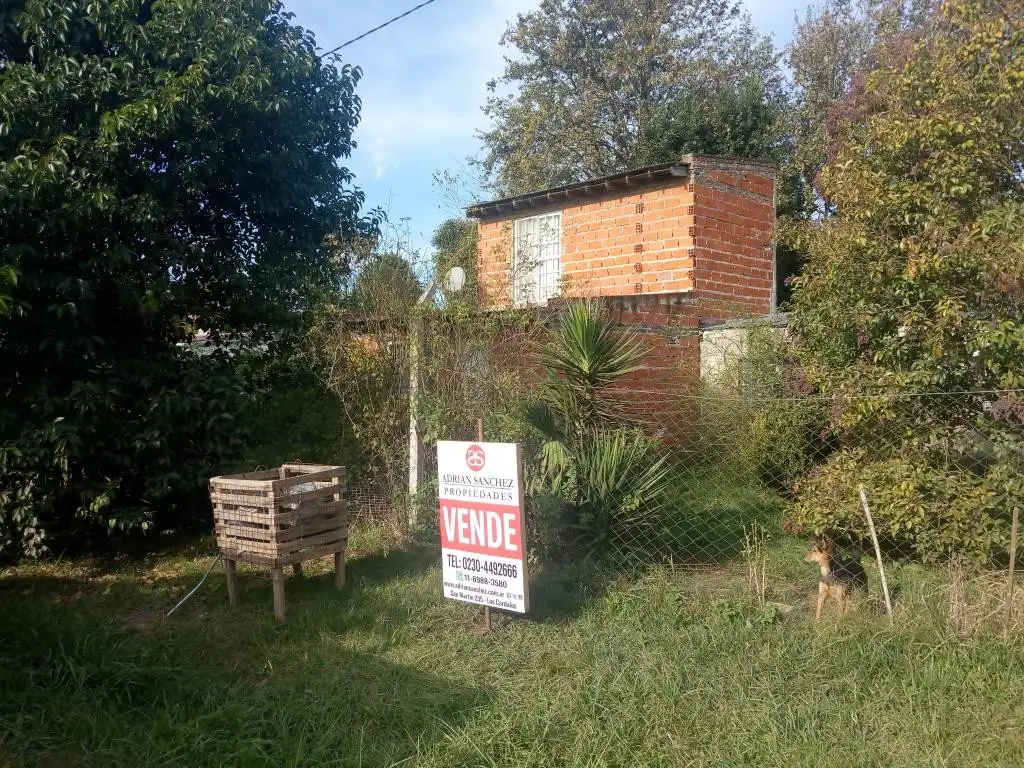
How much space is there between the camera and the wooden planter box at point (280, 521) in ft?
17.5

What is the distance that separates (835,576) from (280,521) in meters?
3.61

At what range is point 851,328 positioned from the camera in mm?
5035

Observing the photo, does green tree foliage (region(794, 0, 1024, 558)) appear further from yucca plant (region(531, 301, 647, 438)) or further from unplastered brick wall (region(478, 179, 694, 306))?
unplastered brick wall (region(478, 179, 694, 306))

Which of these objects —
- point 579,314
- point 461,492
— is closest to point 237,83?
point 579,314

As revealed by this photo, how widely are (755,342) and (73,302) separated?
248 inches

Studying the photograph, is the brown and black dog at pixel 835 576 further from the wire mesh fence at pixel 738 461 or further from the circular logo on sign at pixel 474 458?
the circular logo on sign at pixel 474 458

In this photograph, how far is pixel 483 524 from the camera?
4953 millimetres

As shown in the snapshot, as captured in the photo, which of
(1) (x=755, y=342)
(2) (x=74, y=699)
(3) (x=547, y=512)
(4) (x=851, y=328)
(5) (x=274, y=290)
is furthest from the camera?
(1) (x=755, y=342)

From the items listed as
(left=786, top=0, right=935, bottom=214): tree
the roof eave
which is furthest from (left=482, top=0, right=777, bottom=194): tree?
the roof eave

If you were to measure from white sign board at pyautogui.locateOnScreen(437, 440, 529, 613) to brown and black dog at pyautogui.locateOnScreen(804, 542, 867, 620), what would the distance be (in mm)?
1795

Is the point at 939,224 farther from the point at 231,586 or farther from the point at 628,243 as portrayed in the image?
the point at 628,243

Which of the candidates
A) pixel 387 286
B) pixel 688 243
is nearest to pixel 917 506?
pixel 387 286

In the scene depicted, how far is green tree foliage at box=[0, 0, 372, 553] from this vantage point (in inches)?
243

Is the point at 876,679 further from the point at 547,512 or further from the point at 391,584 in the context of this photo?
the point at 391,584
